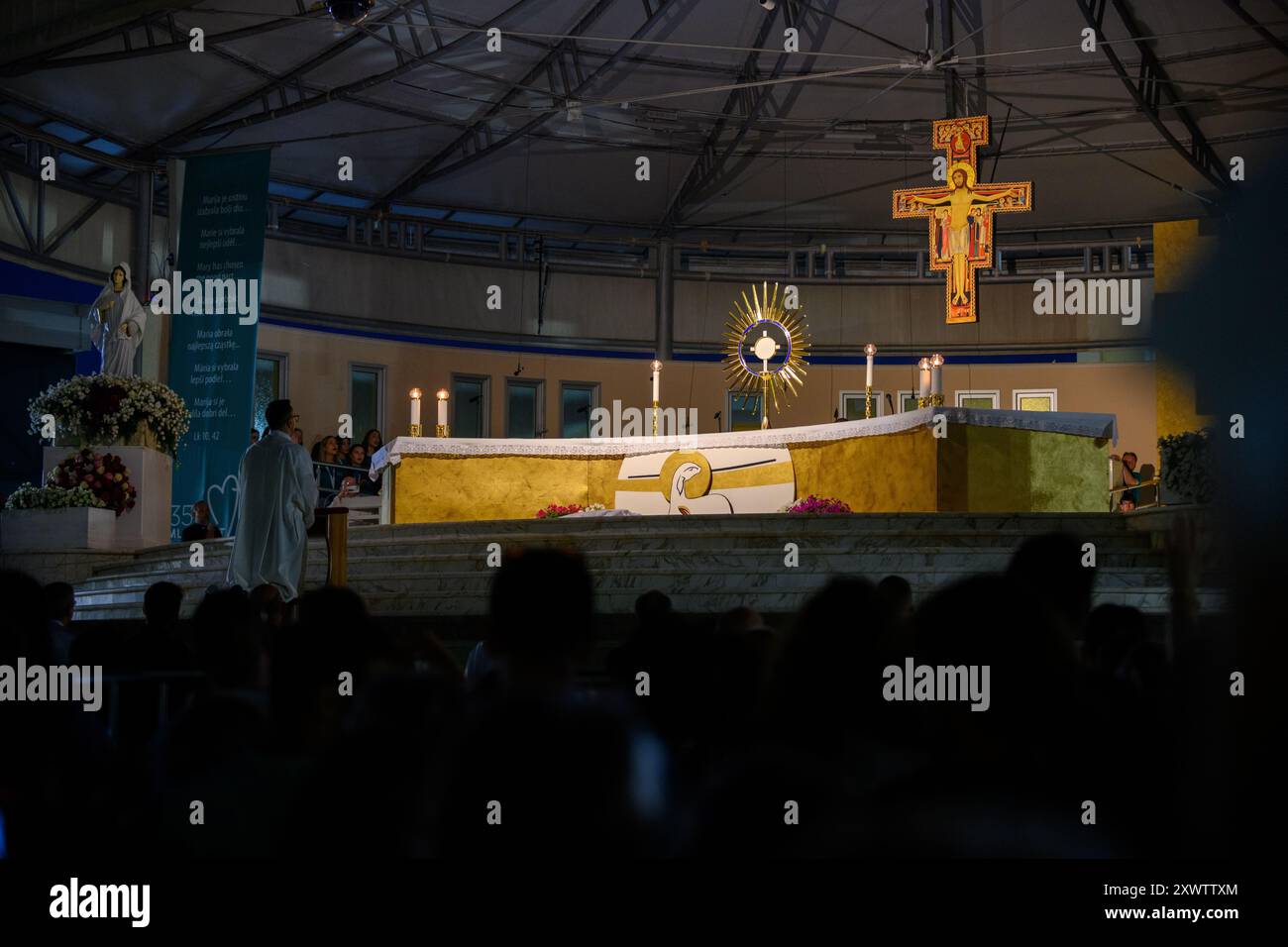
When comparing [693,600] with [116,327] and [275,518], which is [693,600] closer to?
[275,518]

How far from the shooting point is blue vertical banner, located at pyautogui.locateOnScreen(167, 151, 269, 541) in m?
13.8

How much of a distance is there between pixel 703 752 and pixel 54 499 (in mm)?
9466

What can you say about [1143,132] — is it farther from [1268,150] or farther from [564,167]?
[1268,150]

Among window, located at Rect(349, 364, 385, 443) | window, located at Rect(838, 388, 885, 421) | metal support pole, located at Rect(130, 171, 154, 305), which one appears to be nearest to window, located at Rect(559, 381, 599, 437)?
window, located at Rect(349, 364, 385, 443)

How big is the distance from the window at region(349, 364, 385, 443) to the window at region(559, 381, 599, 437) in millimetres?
2635

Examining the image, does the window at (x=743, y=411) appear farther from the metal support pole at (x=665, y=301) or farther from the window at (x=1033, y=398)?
the window at (x=1033, y=398)

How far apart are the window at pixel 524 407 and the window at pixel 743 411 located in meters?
2.78

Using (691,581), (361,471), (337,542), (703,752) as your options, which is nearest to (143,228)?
(361,471)

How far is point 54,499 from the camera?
10.7 metres

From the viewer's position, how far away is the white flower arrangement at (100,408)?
11.1 metres

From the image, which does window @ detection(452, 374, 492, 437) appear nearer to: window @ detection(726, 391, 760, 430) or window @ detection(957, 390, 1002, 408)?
window @ detection(726, 391, 760, 430)

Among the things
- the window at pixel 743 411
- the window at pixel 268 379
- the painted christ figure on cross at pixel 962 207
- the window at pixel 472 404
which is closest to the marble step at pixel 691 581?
the painted christ figure on cross at pixel 962 207

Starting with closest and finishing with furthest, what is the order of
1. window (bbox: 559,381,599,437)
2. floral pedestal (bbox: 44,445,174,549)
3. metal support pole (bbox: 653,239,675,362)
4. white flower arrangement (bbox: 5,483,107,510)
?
white flower arrangement (bbox: 5,483,107,510), floral pedestal (bbox: 44,445,174,549), metal support pole (bbox: 653,239,675,362), window (bbox: 559,381,599,437)
